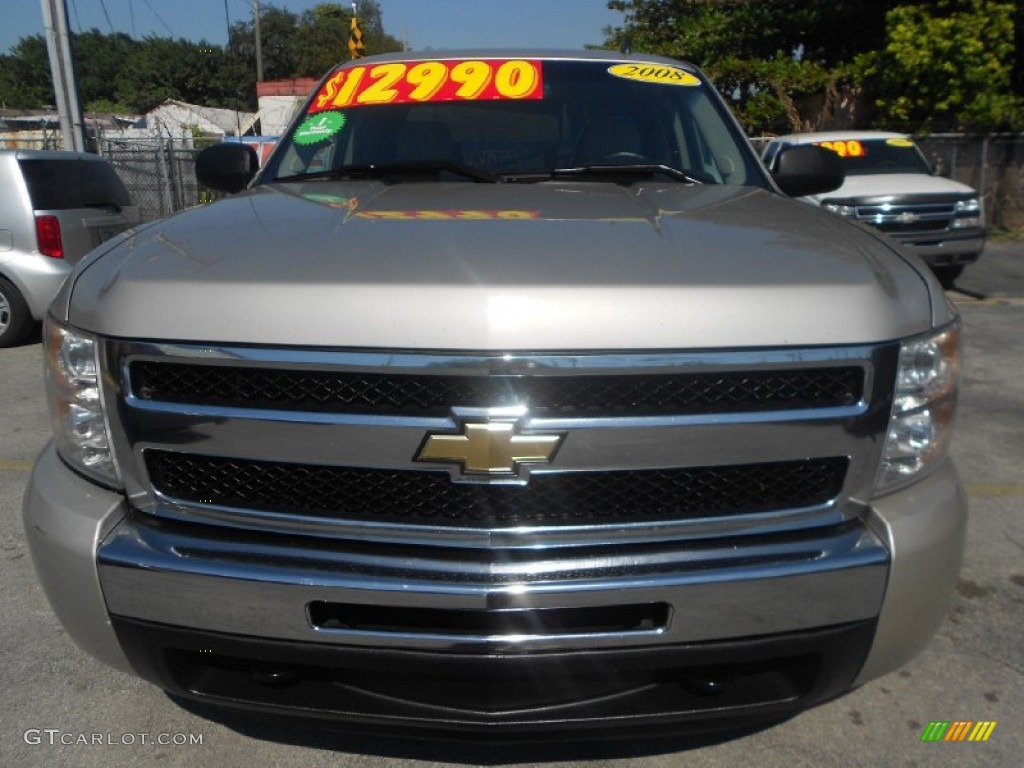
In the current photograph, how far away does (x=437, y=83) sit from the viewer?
343 centimetres

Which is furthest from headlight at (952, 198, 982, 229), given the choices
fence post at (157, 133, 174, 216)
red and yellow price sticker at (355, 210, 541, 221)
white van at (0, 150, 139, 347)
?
fence post at (157, 133, 174, 216)

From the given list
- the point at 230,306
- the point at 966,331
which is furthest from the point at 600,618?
the point at 966,331

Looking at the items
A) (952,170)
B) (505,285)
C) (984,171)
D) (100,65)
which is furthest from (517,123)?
(100,65)

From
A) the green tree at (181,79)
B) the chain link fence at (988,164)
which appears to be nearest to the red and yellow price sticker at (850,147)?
the chain link fence at (988,164)

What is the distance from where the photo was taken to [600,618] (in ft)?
6.02

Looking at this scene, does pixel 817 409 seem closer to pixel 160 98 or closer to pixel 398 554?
pixel 398 554

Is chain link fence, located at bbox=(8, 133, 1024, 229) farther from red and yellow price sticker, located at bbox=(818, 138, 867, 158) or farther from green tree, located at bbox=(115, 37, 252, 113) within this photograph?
green tree, located at bbox=(115, 37, 252, 113)

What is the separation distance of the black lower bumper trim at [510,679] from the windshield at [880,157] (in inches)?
415

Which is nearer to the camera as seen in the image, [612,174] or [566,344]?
[566,344]

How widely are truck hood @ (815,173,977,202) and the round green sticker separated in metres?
8.02

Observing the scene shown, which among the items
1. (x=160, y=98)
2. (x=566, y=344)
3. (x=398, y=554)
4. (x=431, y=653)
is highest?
(x=566, y=344)

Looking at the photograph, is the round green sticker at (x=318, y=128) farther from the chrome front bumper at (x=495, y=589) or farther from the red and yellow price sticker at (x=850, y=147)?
the red and yellow price sticker at (x=850, y=147)

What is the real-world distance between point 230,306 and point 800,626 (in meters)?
1.33

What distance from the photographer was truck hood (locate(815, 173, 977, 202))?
10.3 meters
